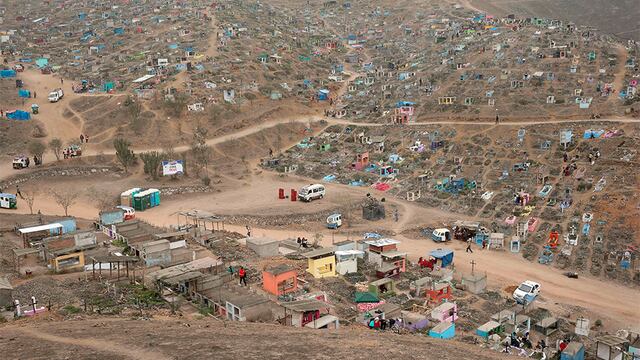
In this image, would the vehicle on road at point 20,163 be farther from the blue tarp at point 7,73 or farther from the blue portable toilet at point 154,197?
the blue tarp at point 7,73

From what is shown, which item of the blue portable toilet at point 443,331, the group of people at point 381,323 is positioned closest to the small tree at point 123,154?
the group of people at point 381,323

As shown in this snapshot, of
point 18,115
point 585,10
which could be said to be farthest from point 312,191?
point 585,10

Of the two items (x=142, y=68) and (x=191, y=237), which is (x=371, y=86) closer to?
(x=142, y=68)

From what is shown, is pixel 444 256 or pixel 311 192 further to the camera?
pixel 311 192

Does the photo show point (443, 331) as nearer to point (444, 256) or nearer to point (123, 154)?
point (444, 256)

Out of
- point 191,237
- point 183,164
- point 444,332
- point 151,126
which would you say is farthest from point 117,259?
point 151,126
